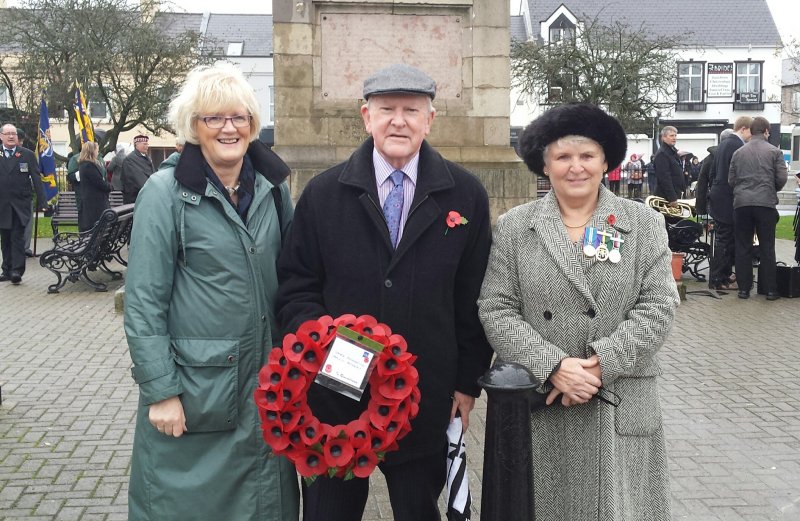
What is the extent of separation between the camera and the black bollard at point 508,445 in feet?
9.62

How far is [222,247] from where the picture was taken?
129 inches

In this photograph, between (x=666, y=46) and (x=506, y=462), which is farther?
(x=666, y=46)

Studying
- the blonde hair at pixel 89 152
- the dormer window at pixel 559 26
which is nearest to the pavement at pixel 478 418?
the blonde hair at pixel 89 152

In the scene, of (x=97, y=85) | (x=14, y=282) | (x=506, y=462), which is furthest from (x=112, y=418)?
(x=97, y=85)

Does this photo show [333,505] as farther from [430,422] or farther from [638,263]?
[638,263]

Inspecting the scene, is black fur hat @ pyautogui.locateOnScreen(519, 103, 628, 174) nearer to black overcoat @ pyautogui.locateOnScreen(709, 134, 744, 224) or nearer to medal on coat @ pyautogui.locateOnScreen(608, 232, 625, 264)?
medal on coat @ pyautogui.locateOnScreen(608, 232, 625, 264)

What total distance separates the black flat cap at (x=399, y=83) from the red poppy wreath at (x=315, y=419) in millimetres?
825

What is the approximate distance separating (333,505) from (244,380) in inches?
22.0

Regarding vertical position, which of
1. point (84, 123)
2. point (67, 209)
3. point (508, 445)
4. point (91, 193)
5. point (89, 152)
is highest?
point (84, 123)

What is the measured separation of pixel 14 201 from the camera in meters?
13.0

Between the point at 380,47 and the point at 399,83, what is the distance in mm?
6442

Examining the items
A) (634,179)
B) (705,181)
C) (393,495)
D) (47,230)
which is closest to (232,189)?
(393,495)

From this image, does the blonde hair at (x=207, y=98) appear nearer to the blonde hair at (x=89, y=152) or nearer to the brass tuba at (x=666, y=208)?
the brass tuba at (x=666, y=208)

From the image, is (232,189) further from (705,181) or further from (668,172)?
(668,172)
